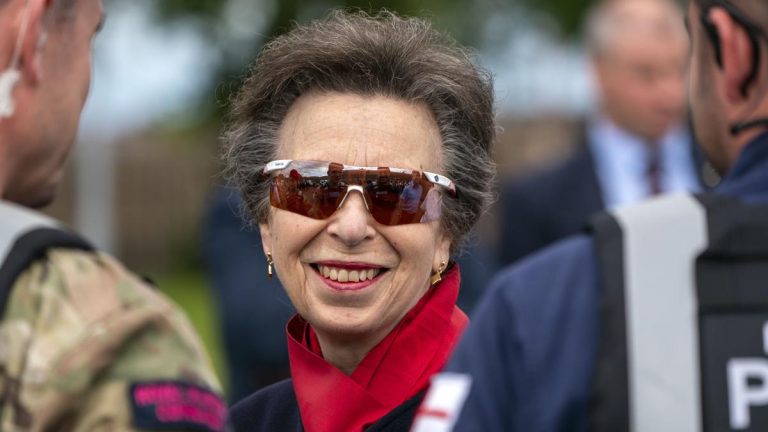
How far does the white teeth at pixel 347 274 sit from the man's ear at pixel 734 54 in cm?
100

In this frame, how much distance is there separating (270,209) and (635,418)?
4.50 ft

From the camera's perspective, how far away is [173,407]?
6.79ft

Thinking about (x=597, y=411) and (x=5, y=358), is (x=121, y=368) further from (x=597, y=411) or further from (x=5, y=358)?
(x=597, y=411)

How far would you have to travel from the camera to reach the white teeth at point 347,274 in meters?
3.15

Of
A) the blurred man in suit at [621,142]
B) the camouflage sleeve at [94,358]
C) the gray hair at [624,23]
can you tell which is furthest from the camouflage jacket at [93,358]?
the gray hair at [624,23]

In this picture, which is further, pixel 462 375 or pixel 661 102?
pixel 661 102

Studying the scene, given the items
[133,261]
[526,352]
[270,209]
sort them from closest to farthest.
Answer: [526,352], [270,209], [133,261]

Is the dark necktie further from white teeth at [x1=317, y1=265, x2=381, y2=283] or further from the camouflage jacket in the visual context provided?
the camouflage jacket

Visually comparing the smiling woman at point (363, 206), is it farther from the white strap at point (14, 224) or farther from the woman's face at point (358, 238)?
the white strap at point (14, 224)

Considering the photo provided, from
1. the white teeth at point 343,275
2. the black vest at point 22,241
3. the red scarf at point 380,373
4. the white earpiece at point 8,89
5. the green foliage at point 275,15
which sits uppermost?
the green foliage at point 275,15

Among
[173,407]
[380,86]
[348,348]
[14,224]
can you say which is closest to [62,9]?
[14,224]

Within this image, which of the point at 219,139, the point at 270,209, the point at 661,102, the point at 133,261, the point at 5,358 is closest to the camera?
the point at 5,358

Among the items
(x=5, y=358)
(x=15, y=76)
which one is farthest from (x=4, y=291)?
(x=15, y=76)

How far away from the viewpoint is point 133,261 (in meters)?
28.7
